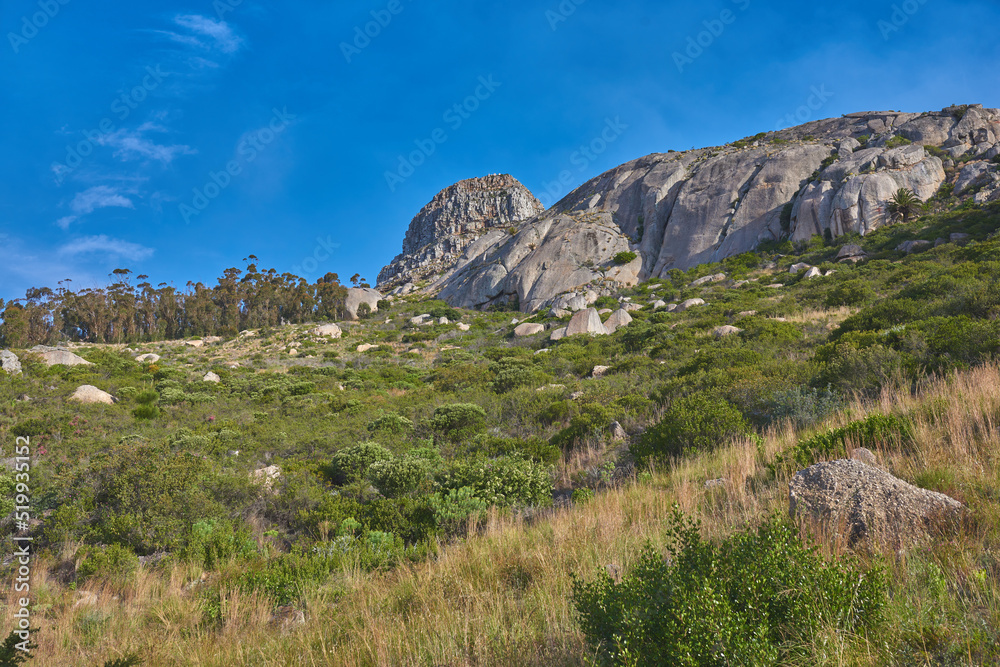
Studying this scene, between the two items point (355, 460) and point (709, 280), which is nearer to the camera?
point (355, 460)

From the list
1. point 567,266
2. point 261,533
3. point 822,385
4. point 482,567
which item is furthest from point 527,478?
point 567,266

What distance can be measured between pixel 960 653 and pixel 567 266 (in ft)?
146

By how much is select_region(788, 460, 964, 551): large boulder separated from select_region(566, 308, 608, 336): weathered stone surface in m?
23.1

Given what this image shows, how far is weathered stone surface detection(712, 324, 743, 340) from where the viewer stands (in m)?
16.7

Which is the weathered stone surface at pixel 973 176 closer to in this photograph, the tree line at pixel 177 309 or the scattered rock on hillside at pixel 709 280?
the scattered rock on hillside at pixel 709 280

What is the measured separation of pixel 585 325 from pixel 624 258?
67.6 feet

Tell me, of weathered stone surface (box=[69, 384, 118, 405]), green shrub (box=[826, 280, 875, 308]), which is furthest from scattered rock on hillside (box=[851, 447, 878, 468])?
weathered stone surface (box=[69, 384, 118, 405])

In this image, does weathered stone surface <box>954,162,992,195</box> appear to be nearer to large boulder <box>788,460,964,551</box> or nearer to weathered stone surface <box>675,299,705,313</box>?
weathered stone surface <box>675,299,705,313</box>

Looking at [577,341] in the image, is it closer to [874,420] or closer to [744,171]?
[874,420]

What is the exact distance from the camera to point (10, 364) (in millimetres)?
18219

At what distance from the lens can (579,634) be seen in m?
2.67

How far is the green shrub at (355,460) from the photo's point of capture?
856 centimetres

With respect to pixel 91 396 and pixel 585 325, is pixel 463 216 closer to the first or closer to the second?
pixel 585 325

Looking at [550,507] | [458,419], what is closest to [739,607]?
[550,507]
